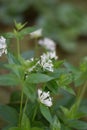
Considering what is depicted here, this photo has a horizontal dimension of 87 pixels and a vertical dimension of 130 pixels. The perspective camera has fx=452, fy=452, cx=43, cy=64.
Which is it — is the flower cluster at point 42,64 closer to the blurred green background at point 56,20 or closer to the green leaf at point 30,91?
the green leaf at point 30,91

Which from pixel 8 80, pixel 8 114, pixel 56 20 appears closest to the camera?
pixel 8 80

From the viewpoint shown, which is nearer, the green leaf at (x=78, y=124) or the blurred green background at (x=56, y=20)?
the green leaf at (x=78, y=124)

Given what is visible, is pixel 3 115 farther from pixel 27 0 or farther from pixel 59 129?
pixel 27 0

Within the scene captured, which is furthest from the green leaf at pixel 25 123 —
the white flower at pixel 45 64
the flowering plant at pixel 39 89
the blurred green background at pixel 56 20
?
the blurred green background at pixel 56 20

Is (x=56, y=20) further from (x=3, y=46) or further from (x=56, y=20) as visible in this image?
(x=3, y=46)

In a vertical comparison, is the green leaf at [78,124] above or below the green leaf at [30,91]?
below

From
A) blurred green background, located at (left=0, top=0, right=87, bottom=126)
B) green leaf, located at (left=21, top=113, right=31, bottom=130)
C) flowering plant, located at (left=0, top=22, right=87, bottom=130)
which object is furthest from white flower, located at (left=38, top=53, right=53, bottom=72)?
blurred green background, located at (left=0, top=0, right=87, bottom=126)

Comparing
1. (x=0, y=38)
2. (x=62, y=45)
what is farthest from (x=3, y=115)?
(x=62, y=45)

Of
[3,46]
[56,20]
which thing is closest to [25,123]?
[3,46]

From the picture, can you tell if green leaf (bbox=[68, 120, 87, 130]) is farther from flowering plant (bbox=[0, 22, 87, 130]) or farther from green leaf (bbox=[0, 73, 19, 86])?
green leaf (bbox=[0, 73, 19, 86])
